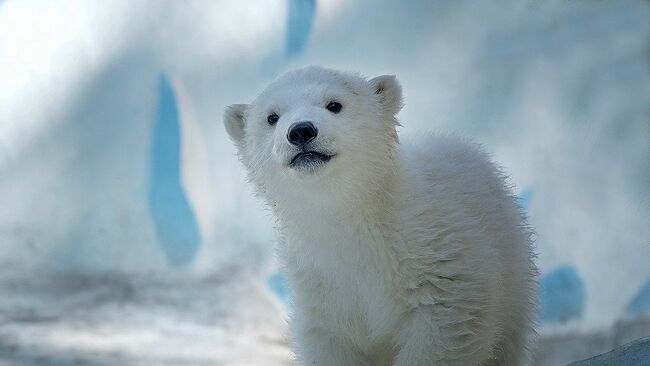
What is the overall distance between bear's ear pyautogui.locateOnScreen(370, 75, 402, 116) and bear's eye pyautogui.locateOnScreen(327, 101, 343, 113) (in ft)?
0.98

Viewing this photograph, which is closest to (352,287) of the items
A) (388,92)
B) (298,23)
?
(388,92)

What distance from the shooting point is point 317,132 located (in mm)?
3855

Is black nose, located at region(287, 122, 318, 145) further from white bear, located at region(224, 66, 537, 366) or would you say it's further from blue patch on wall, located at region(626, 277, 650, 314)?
blue patch on wall, located at region(626, 277, 650, 314)

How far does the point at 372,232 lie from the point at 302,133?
0.60 metres

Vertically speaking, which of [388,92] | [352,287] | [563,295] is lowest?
Answer: [352,287]

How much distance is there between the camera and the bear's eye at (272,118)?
4.24 metres

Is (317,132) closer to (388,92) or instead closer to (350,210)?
(350,210)

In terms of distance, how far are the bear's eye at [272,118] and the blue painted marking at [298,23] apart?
3.06 m

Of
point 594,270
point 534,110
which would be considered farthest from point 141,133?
point 594,270

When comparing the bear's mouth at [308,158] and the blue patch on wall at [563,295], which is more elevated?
the blue patch on wall at [563,295]

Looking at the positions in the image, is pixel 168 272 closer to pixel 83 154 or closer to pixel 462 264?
pixel 83 154

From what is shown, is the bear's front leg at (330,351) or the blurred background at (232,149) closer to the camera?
the bear's front leg at (330,351)

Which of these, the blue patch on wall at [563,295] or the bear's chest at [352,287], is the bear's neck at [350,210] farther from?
the blue patch on wall at [563,295]

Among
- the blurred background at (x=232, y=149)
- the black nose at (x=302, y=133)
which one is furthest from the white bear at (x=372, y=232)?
the blurred background at (x=232, y=149)
